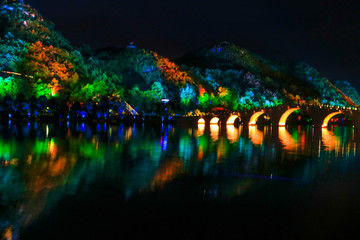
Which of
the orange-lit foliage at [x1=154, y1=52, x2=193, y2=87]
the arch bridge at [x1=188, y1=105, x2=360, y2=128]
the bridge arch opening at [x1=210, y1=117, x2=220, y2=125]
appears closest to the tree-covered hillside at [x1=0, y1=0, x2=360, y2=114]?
the orange-lit foliage at [x1=154, y1=52, x2=193, y2=87]

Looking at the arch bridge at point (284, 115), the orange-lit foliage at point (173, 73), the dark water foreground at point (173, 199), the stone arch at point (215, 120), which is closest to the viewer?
the dark water foreground at point (173, 199)

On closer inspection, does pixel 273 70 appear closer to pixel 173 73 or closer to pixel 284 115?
pixel 173 73

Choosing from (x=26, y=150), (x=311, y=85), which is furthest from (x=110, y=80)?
(x=311, y=85)

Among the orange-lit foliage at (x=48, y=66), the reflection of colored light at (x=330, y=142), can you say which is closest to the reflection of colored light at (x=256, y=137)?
the reflection of colored light at (x=330, y=142)

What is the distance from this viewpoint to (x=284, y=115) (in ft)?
236

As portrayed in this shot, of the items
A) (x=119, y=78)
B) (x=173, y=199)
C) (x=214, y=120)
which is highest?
(x=119, y=78)

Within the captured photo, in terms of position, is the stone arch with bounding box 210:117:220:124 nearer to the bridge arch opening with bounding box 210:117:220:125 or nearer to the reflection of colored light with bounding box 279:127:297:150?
the bridge arch opening with bounding box 210:117:220:125

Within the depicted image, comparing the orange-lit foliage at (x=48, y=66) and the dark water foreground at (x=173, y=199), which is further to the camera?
the orange-lit foliage at (x=48, y=66)

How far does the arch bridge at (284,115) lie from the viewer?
60331 mm

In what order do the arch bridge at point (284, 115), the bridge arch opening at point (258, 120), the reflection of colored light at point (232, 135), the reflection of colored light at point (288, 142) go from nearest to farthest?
the reflection of colored light at point (288, 142), the reflection of colored light at point (232, 135), the arch bridge at point (284, 115), the bridge arch opening at point (258, 120)

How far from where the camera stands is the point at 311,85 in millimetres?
175125

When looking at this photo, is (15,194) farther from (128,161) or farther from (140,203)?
(128,161)

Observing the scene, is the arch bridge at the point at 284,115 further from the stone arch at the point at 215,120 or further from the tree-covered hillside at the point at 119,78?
the tree-covered hillside at the point at 119,78

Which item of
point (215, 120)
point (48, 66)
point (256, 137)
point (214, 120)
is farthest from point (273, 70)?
point (256, 137)
